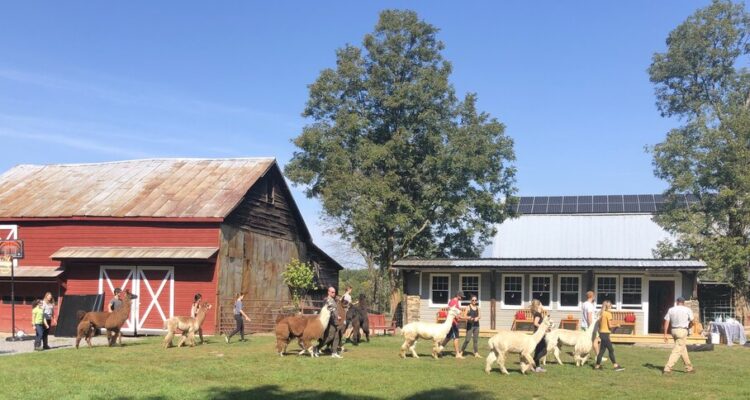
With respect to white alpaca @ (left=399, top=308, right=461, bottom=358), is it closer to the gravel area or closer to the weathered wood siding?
the gravel area

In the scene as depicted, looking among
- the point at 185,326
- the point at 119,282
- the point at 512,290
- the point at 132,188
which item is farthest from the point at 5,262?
the point at 512,290

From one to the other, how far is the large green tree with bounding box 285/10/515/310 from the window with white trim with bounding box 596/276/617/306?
7204 mm

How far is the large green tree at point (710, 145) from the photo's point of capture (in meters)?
30.3

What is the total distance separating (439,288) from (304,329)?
46.8ft

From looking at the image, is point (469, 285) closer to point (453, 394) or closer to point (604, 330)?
point (604, 330)

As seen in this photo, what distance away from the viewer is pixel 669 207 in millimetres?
32594

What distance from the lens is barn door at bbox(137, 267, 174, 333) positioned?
26453 millimetres

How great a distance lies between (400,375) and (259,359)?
4138 millimetres

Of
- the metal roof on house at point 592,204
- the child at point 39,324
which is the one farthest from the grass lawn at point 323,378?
the metal roof on house at point 592,204

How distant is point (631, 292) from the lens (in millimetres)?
29094

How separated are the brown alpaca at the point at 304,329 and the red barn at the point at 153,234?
8.93m

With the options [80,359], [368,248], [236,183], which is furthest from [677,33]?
[80,359]

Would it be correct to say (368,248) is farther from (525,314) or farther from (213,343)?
(213,343)

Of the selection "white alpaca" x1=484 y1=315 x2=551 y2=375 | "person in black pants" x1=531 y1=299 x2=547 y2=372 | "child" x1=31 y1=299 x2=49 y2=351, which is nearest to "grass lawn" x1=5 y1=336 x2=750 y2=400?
"white alpaca" x1=484 y1=315 x2=551 y2=375
